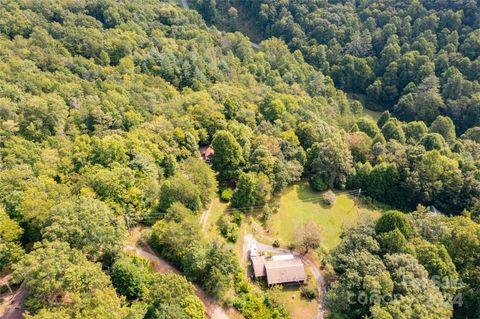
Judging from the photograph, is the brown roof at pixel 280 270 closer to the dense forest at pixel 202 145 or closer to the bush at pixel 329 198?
the dense forest at pixel 202 145

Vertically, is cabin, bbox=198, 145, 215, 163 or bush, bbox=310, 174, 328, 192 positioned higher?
bush, bbox=310, 174, 328, 192

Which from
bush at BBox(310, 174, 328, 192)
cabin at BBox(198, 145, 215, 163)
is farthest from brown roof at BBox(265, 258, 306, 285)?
cabin at BBox(198, 145, 215, 163)

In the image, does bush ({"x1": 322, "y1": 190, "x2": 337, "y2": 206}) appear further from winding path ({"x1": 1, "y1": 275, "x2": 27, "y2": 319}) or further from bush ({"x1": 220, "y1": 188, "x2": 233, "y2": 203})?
winding path ({"x1": 1, "y1": 275, "x2": 27, "y2": 319})

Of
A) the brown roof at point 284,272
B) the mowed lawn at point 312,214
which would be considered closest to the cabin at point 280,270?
the brown roof at point 284,272

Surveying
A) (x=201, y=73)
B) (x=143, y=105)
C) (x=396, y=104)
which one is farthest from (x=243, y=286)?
(x=396, y=104)

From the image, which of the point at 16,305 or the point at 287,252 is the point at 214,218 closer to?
the point at 287,252
